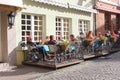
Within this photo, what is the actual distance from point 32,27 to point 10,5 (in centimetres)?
311

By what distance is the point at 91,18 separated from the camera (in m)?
21.4

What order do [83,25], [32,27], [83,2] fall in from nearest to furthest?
[32,27] → [83,2] → [83,25]

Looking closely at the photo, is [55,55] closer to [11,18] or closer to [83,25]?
[11,18]

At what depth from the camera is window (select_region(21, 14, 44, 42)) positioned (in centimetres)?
1427

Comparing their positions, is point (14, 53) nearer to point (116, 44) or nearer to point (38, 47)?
point (38, 47)

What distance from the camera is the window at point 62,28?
17.1 metres

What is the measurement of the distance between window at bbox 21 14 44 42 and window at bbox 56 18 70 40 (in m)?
1.80

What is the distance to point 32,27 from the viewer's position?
14.7 m

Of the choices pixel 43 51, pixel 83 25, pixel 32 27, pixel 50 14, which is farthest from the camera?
pixel 83 25

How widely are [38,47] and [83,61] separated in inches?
113

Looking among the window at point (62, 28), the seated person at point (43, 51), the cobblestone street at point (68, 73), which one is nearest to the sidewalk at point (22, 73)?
the cobblestone street at point (68, 73)

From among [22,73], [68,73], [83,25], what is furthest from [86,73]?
[83,25]

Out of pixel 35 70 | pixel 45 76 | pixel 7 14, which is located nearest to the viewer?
pixel 45 76

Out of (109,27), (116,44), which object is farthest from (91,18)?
(109,27)
